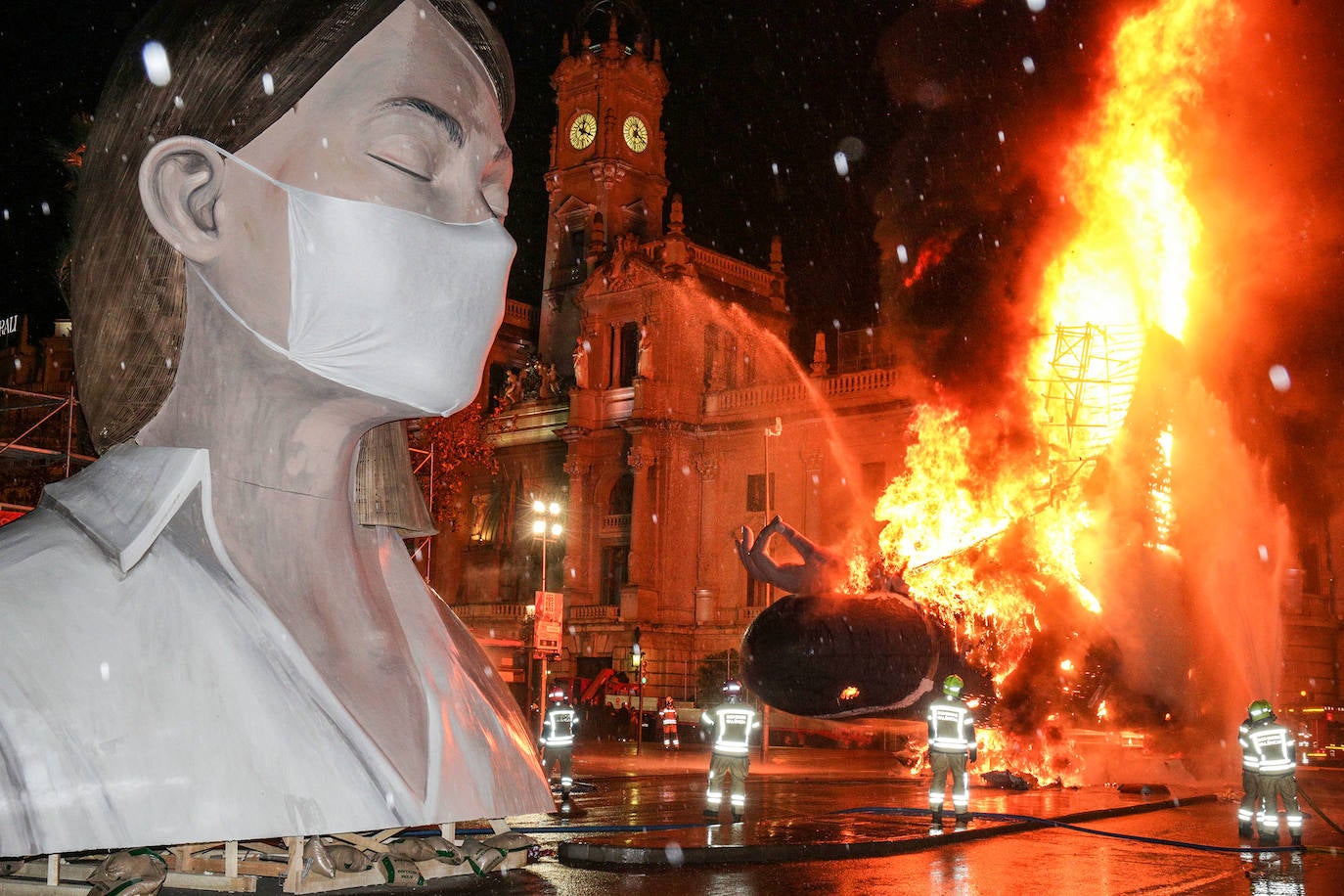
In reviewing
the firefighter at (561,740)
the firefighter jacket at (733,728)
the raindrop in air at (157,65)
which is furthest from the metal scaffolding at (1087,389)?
the raindrop in air at (157,65)

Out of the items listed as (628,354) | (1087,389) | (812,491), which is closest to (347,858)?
(1087,389)

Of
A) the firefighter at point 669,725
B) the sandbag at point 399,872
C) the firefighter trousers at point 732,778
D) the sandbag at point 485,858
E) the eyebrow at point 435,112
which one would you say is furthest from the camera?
the firefighter at point 669,725

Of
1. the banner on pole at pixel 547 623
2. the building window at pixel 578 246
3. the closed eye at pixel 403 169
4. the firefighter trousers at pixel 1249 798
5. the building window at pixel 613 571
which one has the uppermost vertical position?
the building window at pixel 578 246

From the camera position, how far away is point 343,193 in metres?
3.37

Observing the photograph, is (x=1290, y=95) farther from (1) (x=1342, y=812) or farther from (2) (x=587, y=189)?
(2) (x=587, y=189)

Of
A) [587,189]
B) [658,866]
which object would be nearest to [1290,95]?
[658,866]

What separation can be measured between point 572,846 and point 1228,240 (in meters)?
17.7

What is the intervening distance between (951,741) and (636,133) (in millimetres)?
45279

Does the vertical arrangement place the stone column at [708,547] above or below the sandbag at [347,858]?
above

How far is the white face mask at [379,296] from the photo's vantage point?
3357 millimetres

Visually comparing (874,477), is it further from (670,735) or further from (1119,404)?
(1119,404)

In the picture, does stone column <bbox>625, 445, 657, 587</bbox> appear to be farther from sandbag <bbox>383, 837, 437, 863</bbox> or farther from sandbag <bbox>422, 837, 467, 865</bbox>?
sandbag <bbox>383, 837, 437, 863</bbox>

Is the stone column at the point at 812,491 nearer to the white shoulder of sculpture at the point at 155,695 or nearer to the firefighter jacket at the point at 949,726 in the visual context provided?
the firefighter jacket at the point at 949,726

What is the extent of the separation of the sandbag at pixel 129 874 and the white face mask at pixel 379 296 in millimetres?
1987
